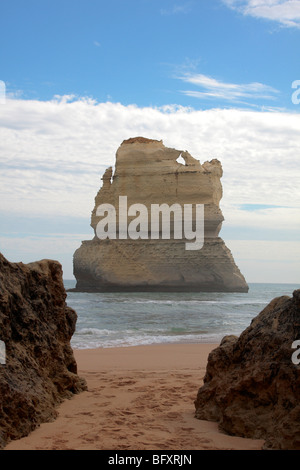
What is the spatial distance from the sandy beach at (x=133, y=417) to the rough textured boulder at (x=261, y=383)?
0.13m

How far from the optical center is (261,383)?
137 inches

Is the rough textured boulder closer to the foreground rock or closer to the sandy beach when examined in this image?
the sandy beach

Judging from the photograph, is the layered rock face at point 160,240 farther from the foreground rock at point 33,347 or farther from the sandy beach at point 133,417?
the foreground rock at point 33,347

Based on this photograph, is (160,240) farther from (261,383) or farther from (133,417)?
(261,383)

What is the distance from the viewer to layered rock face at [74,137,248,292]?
3644 centimetres

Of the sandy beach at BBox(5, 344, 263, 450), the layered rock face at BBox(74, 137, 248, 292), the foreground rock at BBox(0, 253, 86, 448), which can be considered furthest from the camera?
the layered rock face at BBox(74, 137, 248, 292)

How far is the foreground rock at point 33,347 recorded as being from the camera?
340 cm

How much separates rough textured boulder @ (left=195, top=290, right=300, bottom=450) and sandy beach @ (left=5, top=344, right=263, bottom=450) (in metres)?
0.13

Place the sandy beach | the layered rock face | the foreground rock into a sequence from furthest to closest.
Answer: the layered rock face
the foreground rock
the sandy beach

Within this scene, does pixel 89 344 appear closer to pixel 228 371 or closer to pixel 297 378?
pixel 228 371

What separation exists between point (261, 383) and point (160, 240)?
111ft

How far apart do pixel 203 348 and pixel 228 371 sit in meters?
4.60

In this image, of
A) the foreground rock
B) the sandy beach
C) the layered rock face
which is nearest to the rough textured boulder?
the sandy beach
